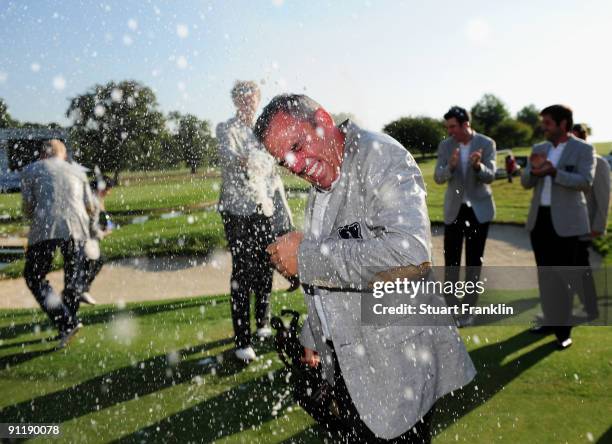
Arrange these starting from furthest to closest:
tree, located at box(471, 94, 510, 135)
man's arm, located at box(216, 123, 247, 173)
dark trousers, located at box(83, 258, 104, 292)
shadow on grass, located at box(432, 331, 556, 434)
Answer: tree, located at box(471, 94, 510, 135) < dark trousers, located at box(83, 258, 104, 292) < man's arm, located at box(216, 123, 247, 173) < shadow on grass, located at box(432, 331, 556, 434)

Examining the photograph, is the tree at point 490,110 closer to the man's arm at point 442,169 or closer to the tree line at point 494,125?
the tree line at point 494,125

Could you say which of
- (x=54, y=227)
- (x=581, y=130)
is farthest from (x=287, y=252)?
(x=581, y=130)

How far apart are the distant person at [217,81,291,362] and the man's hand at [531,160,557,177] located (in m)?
2.59

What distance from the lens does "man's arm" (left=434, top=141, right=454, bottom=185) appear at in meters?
5.94

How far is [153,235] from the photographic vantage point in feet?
45.6

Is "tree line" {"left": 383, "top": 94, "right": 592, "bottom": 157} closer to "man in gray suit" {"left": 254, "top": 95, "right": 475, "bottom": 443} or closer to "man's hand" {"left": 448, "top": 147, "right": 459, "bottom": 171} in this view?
"man's hand" {"left": 448, "top": 147, "right": 459, "bottom": 171}

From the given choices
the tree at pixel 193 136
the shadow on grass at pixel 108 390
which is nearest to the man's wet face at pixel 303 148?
the shadow on grass at pixel 108 390

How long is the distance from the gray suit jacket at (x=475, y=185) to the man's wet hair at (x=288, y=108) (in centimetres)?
440

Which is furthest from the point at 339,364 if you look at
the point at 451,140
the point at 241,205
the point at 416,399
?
the point at 451,140

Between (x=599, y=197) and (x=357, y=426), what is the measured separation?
5402 mm

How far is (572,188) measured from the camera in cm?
511

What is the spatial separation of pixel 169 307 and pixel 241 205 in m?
2.76

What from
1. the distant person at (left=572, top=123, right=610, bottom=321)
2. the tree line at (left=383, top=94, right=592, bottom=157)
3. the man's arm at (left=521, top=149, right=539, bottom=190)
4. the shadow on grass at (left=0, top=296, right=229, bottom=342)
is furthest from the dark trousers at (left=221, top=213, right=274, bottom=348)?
the tree line at (left=383, top=94, right=592, bottom=157)

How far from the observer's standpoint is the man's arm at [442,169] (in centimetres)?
594
